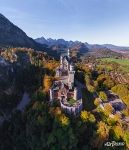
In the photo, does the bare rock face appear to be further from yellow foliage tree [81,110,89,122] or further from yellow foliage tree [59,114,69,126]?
yellow foliage tree [59,114,69,126]

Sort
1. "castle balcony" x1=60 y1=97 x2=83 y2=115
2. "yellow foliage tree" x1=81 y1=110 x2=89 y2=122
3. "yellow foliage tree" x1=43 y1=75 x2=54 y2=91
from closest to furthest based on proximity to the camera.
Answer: "yellow foliage tree" x1=81 y1=110 x2=89 y2=122 < "castle balcony" x1=60 y1=97 x2=83 y2=115 < "yellow foliage tree" x1=43 y1=75 x2=54 y2=91

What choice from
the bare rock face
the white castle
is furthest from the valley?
the bare rock face

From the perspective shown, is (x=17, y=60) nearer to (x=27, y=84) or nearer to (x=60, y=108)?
(x=27, y=84)

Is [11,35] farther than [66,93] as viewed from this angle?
Yes

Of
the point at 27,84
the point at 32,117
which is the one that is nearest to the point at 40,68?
the point at 27,84

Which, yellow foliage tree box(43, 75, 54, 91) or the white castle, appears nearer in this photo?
the white castle

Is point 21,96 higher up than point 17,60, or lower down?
lower down

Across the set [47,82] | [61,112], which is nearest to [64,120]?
[61,112]

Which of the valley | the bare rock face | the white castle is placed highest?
the bare rock face

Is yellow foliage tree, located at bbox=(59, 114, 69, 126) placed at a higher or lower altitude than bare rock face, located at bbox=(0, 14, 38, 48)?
lower

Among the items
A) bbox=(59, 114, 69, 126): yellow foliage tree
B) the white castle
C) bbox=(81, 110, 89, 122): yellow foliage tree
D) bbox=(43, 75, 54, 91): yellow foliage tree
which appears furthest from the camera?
bbox=(43, 75, 54, 91): yellow foliage tree

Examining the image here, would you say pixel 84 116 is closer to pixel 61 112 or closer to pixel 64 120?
pixel 64 120
